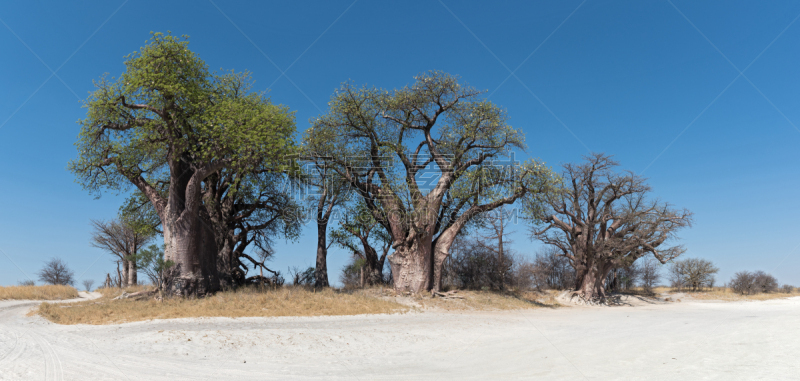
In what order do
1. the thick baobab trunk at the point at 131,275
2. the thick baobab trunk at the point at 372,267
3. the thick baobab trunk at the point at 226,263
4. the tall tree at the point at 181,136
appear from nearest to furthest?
the tall tree at the point at 181,136 < the thick baobab trunk at the point at 226,263 < the thick baobab trunk at the point at 372,267 < the thick baobab trunk at the point at 131,275

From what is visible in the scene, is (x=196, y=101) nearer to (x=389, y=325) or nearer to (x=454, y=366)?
(x=389, y=325)

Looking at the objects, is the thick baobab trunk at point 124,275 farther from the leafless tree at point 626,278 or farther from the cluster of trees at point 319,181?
the leafless tree at point 626,278

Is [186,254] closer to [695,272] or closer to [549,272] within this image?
[549,272]

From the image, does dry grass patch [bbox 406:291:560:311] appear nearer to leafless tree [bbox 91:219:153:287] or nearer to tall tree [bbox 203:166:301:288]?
tall tree [bbox 203:166:301:288]

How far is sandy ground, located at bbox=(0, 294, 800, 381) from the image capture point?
7.32 m

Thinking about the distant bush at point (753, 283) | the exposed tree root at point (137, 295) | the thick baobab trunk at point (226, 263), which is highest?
the thick baobab trunk at point (226, 263)

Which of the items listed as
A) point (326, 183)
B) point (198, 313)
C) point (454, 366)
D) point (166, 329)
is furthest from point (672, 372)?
point (326, 183)

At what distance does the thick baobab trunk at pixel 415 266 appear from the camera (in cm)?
2129

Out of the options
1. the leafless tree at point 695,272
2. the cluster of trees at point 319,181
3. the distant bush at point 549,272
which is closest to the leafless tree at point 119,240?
the cluster of trees at point 319,181

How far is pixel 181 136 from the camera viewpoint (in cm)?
1909

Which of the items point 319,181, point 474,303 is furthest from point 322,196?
point 474,303

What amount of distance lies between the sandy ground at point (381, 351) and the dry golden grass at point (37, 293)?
34.5 ft

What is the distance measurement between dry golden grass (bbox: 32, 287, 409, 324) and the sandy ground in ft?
3.14

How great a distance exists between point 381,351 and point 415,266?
11762 millimetres
